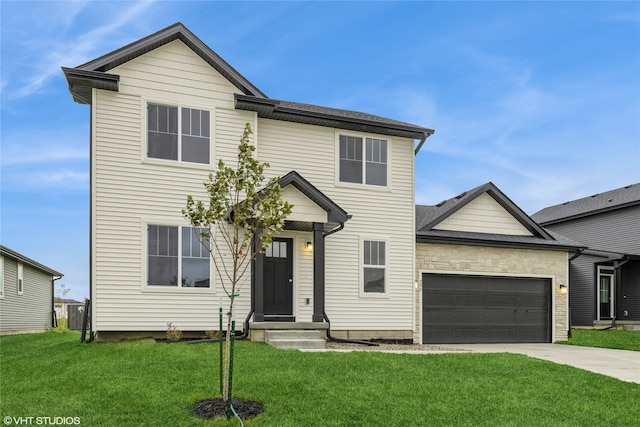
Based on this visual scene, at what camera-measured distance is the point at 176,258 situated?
12.2 m

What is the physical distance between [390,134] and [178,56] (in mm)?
5876

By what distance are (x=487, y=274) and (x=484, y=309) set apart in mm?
1045

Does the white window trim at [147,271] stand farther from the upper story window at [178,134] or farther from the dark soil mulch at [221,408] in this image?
the dark soil mulch at [221,408]

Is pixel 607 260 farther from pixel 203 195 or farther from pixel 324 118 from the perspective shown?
pixel 203 195

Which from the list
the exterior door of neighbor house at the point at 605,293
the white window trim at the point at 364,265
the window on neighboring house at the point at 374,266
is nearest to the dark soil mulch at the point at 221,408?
the white window trim at the point at 364,265

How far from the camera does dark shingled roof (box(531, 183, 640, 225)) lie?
2541 centimetres

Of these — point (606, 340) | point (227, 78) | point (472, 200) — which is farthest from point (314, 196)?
point (606, 340)

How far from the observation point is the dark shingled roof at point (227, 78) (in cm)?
1177

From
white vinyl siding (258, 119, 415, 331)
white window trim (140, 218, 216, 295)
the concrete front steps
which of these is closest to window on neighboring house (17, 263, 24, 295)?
white window trim (140, 218, 216, 295)

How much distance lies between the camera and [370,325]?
14031 mm

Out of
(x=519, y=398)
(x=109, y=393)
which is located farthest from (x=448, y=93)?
(x=109, y=393)

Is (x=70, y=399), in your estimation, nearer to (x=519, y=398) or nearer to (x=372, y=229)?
(x=519, y=398)

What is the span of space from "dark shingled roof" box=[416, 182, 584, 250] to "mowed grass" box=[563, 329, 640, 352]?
2915 millimetres

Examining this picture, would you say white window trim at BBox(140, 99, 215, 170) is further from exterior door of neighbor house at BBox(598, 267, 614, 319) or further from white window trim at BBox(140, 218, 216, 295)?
exterior door of neighbor house at BBox(598, 267, 614, 319)
